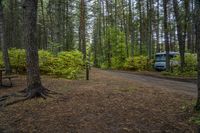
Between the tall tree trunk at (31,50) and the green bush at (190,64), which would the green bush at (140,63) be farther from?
the tall tree trunk at (31,50)

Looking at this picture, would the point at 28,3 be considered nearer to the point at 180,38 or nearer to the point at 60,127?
the point at 60,127

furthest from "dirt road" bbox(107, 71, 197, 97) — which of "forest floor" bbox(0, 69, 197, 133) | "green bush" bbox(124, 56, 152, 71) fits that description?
"green bush" bbox(124, 56, 152, 71)

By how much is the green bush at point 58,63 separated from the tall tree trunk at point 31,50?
6293 millimetres

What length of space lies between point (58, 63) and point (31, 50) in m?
7.35

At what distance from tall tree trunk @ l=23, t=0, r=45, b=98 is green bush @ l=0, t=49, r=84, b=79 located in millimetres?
6293

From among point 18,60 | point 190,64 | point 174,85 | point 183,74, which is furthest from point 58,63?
point 190,64

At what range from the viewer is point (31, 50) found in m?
9.70

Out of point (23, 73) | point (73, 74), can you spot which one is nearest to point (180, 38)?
point (73, 74)

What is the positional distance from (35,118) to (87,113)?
140 cm

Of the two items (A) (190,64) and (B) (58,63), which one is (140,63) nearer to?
(A) (190,64)

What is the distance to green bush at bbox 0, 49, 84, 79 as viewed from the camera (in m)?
16.5

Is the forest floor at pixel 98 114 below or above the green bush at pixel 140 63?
below

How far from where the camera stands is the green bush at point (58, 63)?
54.3ft

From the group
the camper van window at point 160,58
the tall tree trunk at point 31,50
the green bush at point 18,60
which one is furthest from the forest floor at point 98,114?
the camper van window at point 160,58
